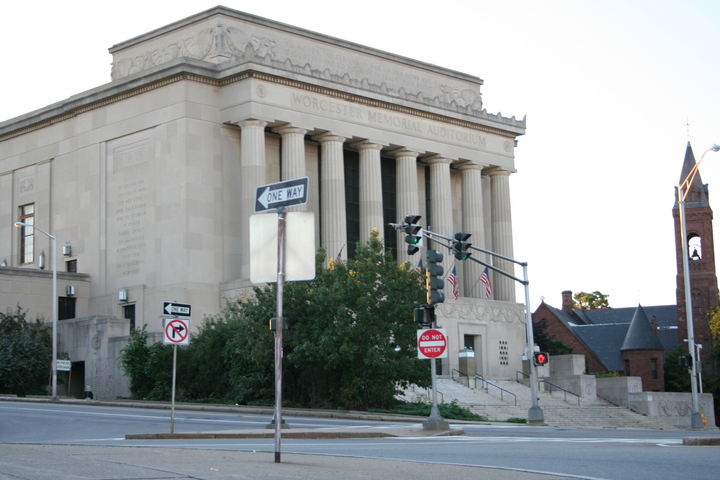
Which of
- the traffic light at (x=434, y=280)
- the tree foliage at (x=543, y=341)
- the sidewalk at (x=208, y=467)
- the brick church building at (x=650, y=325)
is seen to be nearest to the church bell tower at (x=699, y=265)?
the brick church building at (x=650, y=325)

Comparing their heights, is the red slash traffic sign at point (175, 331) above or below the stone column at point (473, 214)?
below

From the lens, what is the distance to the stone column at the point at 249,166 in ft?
192

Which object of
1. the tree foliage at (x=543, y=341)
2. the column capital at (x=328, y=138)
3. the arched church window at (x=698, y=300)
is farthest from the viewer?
the arched church window at (x=698, y=300)

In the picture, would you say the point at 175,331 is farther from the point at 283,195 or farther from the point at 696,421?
the point at 696,421

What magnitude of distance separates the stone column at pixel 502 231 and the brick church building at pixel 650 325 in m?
32.4

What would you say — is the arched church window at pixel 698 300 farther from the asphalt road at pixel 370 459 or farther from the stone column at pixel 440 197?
the asphalt road at pixel 370 459

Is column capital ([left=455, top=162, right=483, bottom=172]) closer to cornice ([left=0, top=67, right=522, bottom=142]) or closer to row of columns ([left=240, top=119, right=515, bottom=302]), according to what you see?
row of columns ([left=240, top=119, right=515, bottom=302])

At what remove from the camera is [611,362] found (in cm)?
10394

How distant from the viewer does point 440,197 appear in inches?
2699

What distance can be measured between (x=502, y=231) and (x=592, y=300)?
248 ft

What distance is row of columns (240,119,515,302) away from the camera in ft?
193

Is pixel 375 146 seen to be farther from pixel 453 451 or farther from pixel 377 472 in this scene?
pixel 377 472

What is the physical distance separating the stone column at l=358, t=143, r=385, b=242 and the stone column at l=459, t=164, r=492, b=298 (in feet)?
25.4

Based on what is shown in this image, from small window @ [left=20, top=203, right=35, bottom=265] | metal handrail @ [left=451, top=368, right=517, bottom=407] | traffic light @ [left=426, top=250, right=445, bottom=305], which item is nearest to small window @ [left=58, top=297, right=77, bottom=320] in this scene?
small window @ [left=20, top=203, right=35, bottom=265]
